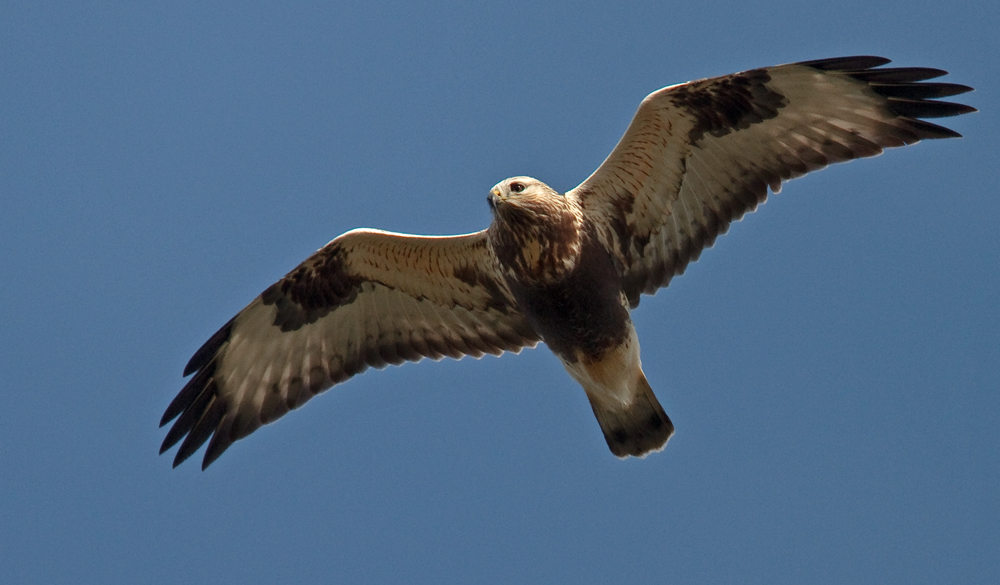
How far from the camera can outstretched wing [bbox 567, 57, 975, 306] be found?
27.5 feet

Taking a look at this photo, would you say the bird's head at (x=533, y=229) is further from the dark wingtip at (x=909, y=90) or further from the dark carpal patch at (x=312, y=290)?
the dark wingtip at (x=909, y=90)

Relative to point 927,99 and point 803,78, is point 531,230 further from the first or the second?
point 927,99

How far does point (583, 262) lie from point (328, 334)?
2.71 metres

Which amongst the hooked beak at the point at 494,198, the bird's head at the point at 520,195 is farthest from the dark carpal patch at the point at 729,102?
the hooked beak at the point at 494,198

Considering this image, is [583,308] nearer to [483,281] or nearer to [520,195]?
[520,195]

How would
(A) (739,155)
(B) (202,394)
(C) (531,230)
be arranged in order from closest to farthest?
(C) (531,230) → (A) (739,155) → (B) (202,394)

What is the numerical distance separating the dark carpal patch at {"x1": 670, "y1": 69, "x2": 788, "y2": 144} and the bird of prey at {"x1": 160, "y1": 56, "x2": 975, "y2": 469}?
0.04 ft

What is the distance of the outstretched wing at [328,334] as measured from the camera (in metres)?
9.42

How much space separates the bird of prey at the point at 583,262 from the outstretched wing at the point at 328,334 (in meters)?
0.01

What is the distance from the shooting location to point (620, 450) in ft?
30.2

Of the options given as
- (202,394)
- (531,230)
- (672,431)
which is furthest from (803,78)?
(202,394)

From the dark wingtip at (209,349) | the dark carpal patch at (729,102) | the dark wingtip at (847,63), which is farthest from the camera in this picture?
the dark wingtip at (209,349)

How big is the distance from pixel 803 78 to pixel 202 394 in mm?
5912

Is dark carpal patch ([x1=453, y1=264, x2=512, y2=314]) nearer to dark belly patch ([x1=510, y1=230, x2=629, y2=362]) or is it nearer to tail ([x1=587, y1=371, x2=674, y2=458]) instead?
dark belly patch ([x1=510, y1=230, x2=629, y2=362])
